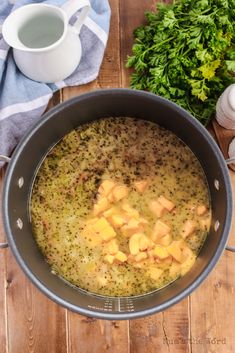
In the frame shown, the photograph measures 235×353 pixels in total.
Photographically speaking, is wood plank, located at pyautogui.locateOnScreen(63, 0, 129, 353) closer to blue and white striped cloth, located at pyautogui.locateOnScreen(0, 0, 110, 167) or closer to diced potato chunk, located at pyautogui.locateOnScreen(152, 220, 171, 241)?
blue and white striped cloth, located at pyautogui.locateOnScreen(0, 0, 110, 167)

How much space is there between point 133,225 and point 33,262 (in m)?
0.25

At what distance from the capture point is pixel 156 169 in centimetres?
138

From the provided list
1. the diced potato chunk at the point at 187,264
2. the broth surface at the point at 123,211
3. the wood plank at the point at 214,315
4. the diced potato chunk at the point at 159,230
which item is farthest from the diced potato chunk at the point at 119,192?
the wood plank at the point at 214,315

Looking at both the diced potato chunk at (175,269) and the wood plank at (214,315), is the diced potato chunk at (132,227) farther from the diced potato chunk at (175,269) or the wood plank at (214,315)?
the wood plank at (214,315)

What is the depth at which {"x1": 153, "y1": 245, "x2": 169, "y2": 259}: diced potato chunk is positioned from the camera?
133 cm

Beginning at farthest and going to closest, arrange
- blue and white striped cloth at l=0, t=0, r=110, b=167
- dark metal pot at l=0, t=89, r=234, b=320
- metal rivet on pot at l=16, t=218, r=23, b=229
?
blue and white striped cloth at l=0, t=0, r=110, b=167 < metal rivet on pot at l=16, t=218, r=23, b=229 < dark metal pot at l=0, t=89, r=234, b=320

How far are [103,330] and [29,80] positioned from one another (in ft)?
2.16

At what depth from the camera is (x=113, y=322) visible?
146cm

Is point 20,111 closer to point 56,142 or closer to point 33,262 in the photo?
point 56,142

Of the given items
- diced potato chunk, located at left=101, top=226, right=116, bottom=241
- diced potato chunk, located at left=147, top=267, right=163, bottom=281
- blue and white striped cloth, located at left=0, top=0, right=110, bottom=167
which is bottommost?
diced potato chunk, located at left=147, top=267, right=163, bottom=281

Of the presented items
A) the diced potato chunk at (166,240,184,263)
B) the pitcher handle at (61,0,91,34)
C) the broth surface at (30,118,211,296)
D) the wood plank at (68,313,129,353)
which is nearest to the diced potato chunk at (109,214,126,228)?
the broth surface at (30,118,211,296)

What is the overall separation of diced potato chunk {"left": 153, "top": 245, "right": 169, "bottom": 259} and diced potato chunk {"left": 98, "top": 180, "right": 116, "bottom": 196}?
0.57ft

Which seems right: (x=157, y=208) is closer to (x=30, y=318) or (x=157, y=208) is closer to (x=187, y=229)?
(x=187, y=229)

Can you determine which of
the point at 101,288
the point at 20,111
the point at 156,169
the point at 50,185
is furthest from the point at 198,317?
the point at 20,111
